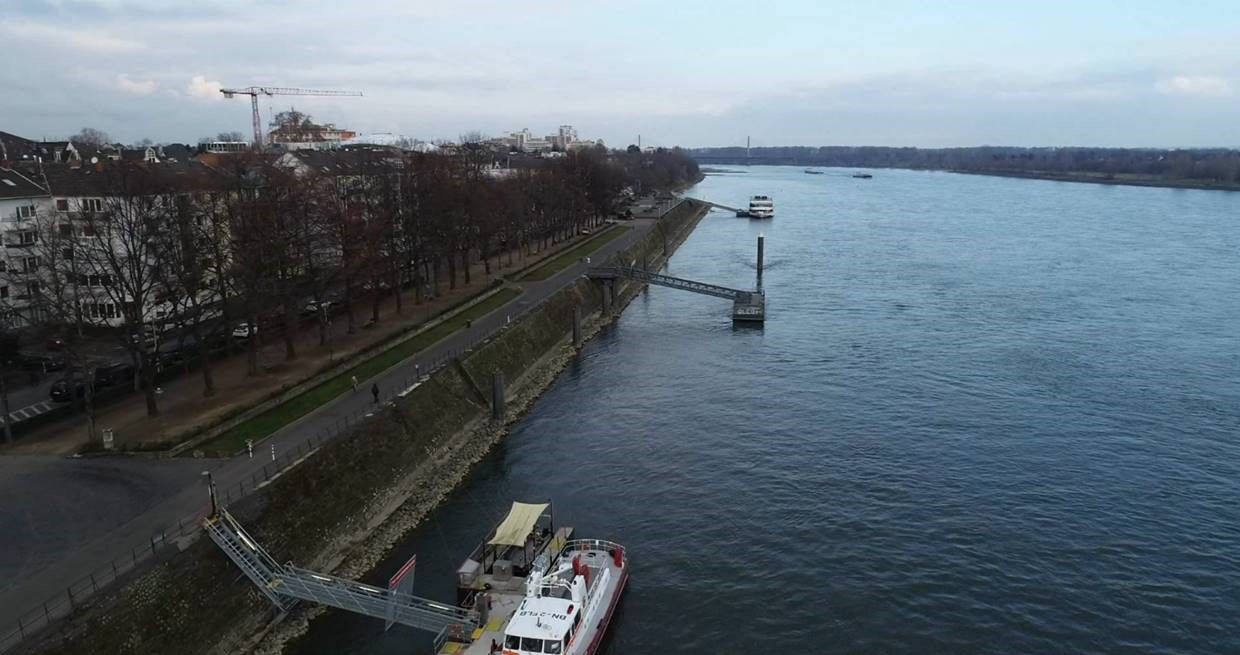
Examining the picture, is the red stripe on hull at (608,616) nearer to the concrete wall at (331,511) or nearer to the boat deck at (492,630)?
the boat deck at (492,630)

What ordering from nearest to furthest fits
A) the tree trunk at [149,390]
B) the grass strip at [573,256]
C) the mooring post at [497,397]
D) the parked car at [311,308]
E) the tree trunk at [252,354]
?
the tree trunk at [149,390] → the tree trunk at [252,354] → the mooring post at [497,397] → the parked car at [311,308] → the grass strip at [573,256]

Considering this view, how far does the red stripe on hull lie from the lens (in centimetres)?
2960

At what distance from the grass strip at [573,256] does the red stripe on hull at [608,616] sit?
174 feet

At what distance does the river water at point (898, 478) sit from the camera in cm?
3169

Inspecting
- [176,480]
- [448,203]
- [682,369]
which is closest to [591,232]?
[448,203]

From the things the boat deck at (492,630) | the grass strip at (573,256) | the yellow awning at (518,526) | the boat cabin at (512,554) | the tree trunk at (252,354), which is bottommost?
the boat deck at (492,630)

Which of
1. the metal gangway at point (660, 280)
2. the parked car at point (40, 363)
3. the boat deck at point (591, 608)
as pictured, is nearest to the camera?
the boat deck at point (591, 608)

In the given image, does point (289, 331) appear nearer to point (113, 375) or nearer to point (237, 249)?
point (237, 249)

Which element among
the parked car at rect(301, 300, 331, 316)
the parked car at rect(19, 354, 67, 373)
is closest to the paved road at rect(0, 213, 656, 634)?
the parked car at rect(19, 354, 67, 373)

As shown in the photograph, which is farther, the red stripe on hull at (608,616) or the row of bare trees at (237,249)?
the row of bare trees at (237,249)

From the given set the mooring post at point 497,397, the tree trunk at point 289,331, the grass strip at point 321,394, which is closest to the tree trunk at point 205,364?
the grass strip at point 321,394

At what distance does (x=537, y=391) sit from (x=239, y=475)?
26298mm

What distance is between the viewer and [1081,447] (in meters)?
46.7

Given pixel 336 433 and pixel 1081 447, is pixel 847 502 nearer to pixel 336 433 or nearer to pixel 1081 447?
pixel 1081 447
